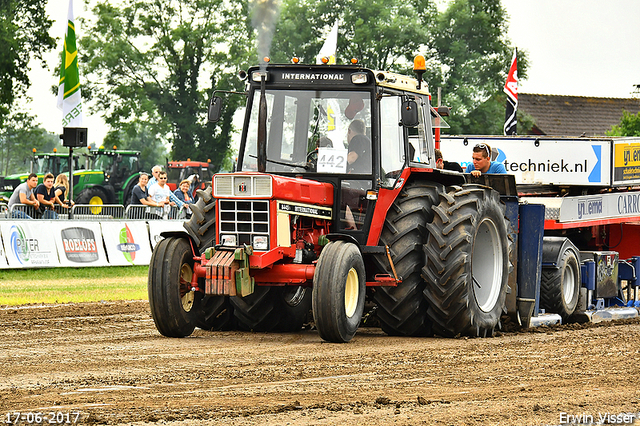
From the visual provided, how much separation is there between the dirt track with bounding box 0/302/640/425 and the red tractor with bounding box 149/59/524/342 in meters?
0.36

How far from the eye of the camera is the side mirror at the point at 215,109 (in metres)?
9.42

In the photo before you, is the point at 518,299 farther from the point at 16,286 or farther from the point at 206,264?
the point at 16,286

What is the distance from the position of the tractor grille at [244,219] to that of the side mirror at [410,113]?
5.18ft

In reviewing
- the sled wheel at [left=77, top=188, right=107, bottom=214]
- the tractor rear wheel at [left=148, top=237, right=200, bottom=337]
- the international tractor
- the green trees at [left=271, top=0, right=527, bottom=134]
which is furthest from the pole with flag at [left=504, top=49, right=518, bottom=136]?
the green trees at [left=271, top=0, right=527, bottom=134]

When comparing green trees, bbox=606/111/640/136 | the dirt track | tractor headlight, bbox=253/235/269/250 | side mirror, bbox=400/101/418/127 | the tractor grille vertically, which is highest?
green trees, bbox=606/111/640/136

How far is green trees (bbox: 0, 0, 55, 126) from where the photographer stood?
1608 inches

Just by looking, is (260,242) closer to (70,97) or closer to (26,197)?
(70,97)

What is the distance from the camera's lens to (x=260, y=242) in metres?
8.75

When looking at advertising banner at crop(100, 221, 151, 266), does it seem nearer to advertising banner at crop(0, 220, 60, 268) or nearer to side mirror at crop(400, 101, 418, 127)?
advertising banner at crop(0, 220, 60, 268)

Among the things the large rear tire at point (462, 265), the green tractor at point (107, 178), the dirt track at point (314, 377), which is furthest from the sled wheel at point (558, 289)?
the green tractor at point (107, 178)

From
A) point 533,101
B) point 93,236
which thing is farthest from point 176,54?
point 93,236

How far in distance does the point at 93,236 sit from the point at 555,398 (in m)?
14.3

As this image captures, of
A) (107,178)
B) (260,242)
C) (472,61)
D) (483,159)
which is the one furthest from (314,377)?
(472,61)

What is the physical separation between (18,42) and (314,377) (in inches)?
1496
